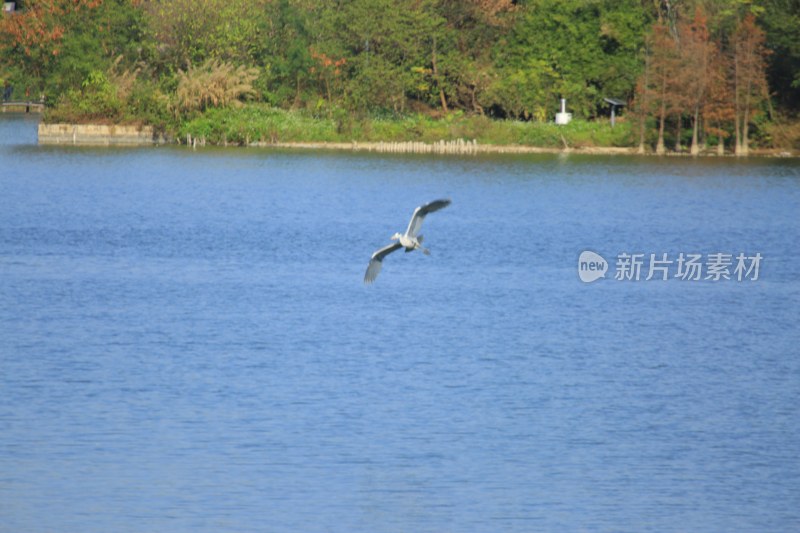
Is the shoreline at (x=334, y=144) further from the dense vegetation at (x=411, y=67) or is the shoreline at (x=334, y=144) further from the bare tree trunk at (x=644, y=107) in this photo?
the bare tree trunk at (x=644, y=107)

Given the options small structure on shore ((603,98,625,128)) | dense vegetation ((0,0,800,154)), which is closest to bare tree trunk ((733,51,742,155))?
dense vegetation ((0,0,800,154))

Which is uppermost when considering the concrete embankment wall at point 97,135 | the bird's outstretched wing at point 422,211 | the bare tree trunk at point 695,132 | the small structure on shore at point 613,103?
the small structure on shore at point 613,103

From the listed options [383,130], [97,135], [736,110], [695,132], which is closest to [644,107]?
[695,132]

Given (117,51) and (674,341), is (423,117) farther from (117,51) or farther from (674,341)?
(674,341)

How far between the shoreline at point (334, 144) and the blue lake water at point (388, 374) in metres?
15.0

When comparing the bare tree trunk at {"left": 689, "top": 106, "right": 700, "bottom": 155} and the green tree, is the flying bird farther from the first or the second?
the green tree

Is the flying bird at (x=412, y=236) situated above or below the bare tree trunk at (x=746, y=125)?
below

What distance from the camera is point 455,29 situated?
57.2m

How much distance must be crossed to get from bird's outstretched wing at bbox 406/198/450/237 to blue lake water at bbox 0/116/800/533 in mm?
2599

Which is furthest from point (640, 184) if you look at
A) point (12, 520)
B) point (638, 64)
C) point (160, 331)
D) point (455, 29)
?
point (12, 520)

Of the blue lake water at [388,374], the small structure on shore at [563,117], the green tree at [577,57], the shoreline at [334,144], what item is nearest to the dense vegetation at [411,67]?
the green tree at [577,57]

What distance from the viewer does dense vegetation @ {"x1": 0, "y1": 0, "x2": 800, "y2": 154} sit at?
52.1 metres

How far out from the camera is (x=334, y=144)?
55.6 metres

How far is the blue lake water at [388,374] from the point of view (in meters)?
14.0
